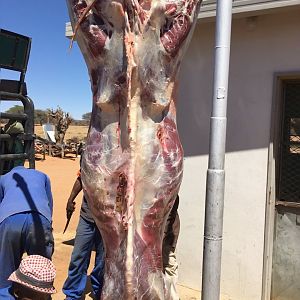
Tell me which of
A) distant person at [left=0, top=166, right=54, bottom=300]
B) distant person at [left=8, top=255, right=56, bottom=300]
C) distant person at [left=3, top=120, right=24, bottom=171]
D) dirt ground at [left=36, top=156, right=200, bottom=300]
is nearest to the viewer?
distant person at [left=8, top=255, right=56, bottom=300]

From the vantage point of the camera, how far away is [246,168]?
17.3ft

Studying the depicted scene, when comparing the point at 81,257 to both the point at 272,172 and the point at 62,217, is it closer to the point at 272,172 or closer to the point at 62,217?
the point at 272,172

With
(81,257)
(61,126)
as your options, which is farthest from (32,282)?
(61,126)

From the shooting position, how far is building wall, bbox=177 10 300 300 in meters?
5.10

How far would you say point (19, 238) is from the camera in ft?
12.7

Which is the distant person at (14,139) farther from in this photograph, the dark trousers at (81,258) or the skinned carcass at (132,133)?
the skinned carcass at (132,133)

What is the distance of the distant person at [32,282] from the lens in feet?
8.72

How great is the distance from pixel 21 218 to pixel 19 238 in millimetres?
168

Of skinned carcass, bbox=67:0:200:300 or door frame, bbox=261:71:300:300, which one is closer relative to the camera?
skinned carcass, bbox=67:0:200:300

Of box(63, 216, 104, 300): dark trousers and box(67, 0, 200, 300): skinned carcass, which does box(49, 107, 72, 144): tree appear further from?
box(67, 0, 200, 300): skinned carcass

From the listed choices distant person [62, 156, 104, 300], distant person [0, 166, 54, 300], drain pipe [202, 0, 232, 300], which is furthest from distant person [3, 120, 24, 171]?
drain pipe [202, 0, 232, 300]

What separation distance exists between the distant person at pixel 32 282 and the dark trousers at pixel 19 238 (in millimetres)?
1114

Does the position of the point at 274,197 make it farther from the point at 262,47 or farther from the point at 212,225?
the point at 212,225

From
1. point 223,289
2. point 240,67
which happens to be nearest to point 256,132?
point 240,67
